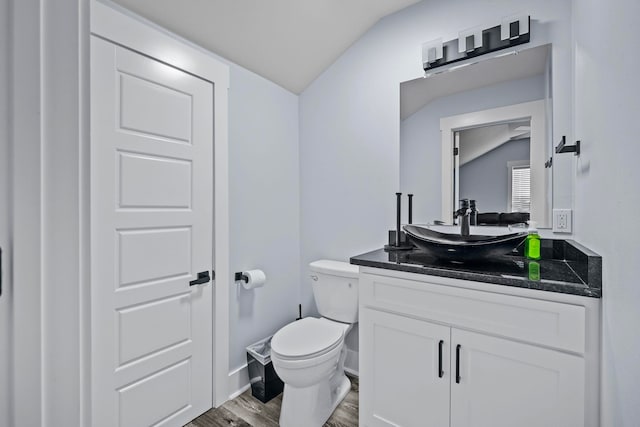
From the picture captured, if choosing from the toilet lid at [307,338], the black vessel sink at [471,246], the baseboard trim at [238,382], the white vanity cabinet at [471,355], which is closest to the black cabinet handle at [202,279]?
the toilet lid at [307,338]

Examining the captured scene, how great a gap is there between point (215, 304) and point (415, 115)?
1.68m

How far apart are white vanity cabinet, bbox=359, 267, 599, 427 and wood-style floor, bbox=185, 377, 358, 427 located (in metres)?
0.25

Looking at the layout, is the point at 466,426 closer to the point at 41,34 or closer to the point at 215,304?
the point at 215,304

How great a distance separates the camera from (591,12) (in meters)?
1.02

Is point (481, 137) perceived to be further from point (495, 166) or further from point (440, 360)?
point (440, 360)

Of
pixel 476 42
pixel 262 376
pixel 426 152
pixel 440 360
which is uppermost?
pixel 476 42

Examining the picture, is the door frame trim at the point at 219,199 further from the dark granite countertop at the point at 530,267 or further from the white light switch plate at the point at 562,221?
the white light switch plate at the point at 562,221

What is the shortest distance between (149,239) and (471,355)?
153 cm

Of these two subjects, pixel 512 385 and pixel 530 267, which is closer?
pixel 512 385

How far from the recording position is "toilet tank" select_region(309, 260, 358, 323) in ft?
6.27

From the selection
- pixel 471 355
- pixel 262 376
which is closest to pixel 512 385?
pixel 471 355

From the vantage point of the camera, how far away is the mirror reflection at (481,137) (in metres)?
1.58

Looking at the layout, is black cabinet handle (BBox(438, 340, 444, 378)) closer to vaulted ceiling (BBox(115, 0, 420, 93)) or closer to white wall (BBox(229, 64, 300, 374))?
white wall (BBox(229, 64, 300, 374))

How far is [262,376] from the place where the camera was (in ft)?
6.12
